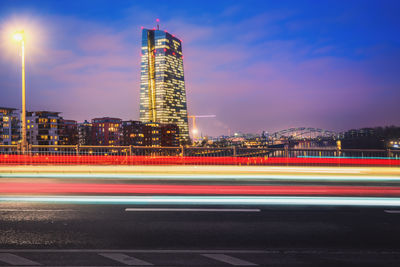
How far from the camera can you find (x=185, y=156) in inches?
731

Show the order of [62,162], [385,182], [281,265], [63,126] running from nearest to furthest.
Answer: [281,265], [385,182], [62,162], [63,126]

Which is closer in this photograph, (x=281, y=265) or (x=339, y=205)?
(x=281, y=265)

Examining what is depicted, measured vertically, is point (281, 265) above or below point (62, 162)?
below

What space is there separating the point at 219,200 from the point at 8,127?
5320 inches

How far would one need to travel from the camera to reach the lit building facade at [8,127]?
118069 millimetres

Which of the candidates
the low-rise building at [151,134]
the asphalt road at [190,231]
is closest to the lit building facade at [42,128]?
the low-rise building at [151,134]

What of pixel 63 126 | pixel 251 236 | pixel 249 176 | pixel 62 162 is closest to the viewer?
pixel 251 236

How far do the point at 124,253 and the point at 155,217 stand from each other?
7.26 feet

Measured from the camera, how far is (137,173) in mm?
14852

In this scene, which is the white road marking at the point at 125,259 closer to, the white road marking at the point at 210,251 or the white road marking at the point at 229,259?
the white road marking at the point at 210,251

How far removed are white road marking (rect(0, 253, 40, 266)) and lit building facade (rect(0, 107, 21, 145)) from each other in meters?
130

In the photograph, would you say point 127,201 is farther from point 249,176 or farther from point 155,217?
point 249,176

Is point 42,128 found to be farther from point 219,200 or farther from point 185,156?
point 219,200

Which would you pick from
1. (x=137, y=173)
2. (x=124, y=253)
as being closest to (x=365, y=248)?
(x=124, y=253)
